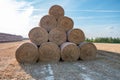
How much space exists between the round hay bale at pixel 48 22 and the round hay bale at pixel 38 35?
597 mm

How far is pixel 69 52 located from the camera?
6.56 metres

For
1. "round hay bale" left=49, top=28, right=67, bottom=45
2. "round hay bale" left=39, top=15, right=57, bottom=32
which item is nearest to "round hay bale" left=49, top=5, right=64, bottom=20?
"round hay bale" left=39, top=15, right=57, bottom=32

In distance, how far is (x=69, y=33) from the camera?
7.01 metres

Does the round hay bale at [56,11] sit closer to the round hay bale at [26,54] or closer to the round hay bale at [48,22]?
the round hay bale at [48,22]

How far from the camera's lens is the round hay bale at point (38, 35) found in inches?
268

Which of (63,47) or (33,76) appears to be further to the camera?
(63,47)

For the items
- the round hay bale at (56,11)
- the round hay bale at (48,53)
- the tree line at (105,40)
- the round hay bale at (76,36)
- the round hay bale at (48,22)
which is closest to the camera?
the round hay bale at (48,53)

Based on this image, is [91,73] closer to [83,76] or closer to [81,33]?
[83,76]

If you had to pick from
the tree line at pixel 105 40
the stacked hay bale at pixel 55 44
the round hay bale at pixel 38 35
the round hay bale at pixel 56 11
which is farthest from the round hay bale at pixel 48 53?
the tree line at pixel 105 40

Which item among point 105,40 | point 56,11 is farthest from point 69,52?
point 105,40

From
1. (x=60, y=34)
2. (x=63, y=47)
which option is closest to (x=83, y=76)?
(x=63, y=47)

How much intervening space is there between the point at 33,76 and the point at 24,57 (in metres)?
1.93

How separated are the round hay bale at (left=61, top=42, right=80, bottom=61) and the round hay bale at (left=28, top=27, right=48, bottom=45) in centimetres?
78

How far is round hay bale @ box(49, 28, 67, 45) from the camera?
689 cm
